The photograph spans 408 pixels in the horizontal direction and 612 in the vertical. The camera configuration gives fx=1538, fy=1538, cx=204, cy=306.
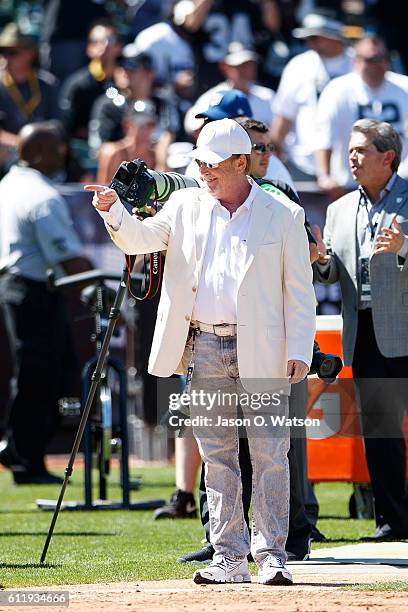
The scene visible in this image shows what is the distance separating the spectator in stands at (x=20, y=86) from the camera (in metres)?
15.5

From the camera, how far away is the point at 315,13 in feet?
50.0

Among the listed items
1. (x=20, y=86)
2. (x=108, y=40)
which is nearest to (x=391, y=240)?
(x=108, y=40)

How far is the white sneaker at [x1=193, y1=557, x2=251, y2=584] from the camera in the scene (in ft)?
23.2

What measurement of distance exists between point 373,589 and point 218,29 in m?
9.77

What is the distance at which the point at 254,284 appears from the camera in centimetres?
693

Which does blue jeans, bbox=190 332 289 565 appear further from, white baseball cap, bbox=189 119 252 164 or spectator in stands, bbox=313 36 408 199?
spectator in stands, bbox=313 36 408 199

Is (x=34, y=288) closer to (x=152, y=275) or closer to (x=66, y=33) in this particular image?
(x=66, y=33)

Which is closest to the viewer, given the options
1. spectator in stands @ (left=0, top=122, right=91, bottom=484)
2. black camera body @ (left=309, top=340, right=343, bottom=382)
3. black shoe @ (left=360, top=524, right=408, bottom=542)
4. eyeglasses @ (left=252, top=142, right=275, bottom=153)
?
A: black camera body @ (left=309, top=340, right=343, bottom=382)

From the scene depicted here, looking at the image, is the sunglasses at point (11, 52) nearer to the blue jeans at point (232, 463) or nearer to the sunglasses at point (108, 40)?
the sunglasses at point (108, 40)

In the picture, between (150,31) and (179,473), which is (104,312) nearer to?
(179,473)

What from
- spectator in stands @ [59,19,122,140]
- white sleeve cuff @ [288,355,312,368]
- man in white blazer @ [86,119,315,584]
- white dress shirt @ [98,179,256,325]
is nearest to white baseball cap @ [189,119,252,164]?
man in white blazer @ [86,119,315,584]

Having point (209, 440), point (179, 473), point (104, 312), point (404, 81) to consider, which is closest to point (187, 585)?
point (209, 440)

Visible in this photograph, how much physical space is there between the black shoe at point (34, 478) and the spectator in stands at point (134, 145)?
3.10m

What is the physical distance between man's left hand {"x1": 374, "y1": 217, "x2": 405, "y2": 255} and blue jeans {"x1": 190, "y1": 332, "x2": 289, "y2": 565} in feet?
5.27
